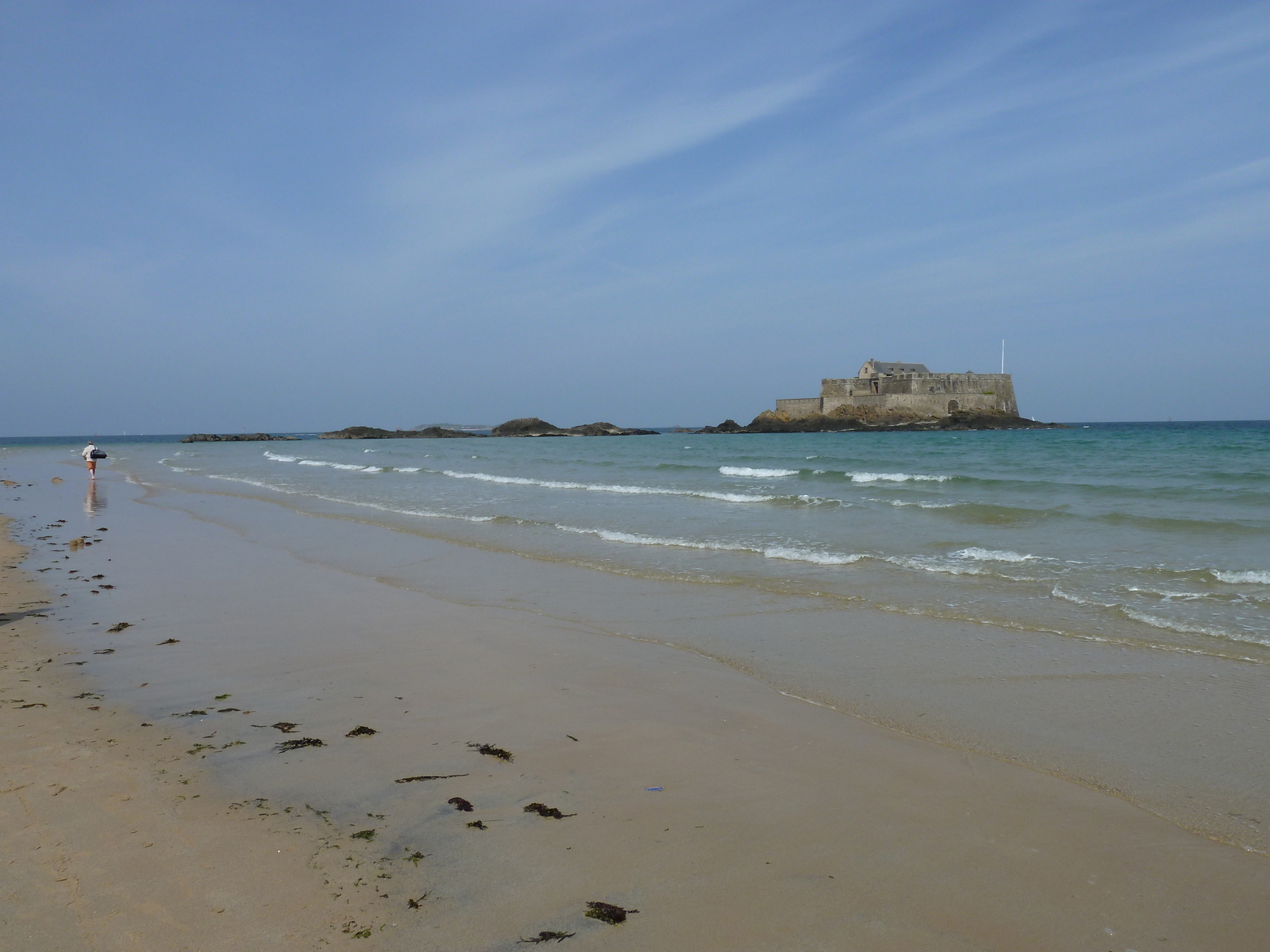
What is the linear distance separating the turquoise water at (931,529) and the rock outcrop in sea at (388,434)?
72.2 m

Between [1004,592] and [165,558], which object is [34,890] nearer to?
[1004,592]

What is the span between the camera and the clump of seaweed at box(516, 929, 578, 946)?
2506 mm

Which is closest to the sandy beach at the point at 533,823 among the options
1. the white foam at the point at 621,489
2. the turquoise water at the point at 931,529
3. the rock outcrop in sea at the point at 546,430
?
the turquoise water at the point at 931,529

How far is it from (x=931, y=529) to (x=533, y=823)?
1087 cm

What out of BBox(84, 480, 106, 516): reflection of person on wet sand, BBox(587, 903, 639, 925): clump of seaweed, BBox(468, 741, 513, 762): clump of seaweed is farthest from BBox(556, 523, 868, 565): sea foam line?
BBox(84, 480, 106, 516): reflection of person on wet sand

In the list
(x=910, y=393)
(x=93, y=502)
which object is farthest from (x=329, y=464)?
(x=910, y=393)

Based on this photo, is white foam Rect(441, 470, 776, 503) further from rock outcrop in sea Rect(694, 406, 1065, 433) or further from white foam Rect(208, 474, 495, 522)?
rock outcrop in sea Rect(694, 406, 1065, 433)

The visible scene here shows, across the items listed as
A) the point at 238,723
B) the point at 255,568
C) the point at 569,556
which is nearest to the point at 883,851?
the point at 238,723

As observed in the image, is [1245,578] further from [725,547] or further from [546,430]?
[546,430]

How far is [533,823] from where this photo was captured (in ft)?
10.9

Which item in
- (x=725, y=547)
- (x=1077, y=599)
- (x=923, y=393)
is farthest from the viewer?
(x=923, y=393)

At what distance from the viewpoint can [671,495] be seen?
66.0 ft

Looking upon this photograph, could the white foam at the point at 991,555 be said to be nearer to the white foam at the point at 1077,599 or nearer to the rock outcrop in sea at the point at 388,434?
the white foam at the point at 1077,599

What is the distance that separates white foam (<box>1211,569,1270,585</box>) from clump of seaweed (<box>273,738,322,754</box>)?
9156 mm
